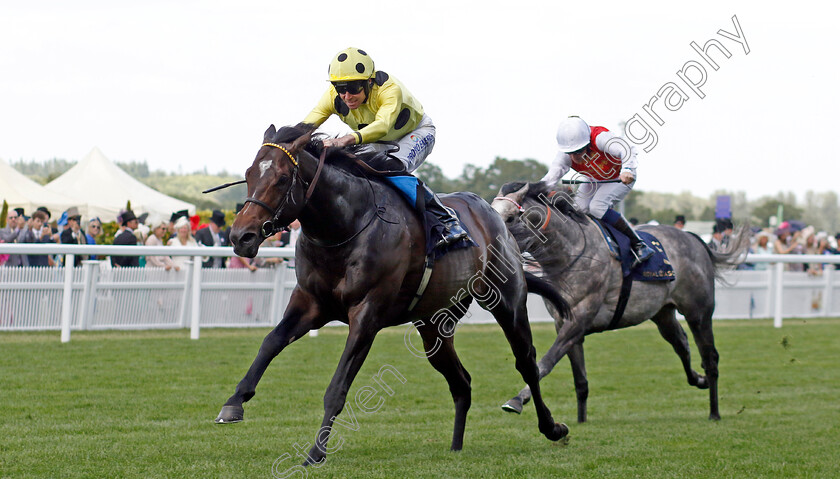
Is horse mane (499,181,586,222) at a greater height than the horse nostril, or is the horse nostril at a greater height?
horse mane (499,181,586,222)

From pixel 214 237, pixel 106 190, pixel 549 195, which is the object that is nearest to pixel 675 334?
pixel 549 195

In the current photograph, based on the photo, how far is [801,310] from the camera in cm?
1577

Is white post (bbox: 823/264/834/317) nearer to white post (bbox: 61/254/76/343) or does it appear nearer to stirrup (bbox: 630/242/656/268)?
stirrup (bbox: 630/242/656/268)

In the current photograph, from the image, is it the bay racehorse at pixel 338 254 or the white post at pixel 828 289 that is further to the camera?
the white post at pixel 828 289

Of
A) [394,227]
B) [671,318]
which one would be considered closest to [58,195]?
[671,318]

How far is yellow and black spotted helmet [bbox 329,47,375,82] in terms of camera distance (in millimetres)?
4867

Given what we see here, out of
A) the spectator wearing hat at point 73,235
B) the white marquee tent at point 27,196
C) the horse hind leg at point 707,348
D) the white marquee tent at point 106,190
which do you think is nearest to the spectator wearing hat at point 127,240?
the spectator wearing hat at point 73,235

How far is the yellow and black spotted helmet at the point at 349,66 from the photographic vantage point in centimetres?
487

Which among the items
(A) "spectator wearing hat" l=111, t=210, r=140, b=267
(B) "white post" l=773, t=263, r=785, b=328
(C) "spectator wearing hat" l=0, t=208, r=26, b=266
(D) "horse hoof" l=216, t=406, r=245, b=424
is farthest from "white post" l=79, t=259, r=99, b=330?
(B) "white post" l=773, t=263, r=785, b=328

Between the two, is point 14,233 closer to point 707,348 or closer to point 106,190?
point 707,348

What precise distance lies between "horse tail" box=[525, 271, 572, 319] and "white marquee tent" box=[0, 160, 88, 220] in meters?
13.7

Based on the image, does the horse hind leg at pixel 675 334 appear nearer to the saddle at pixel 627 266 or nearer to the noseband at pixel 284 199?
the saddle at pixel 627 266

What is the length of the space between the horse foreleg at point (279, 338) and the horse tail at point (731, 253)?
4.39 meters

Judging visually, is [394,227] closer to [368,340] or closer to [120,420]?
[368,340]
